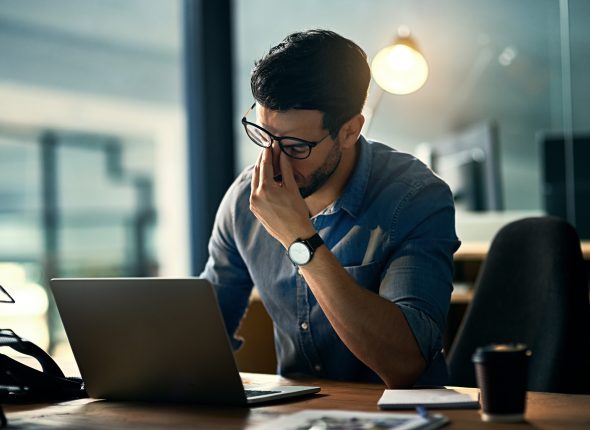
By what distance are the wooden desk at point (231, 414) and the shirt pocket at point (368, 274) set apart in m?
0.37

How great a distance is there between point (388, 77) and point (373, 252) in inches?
55.7

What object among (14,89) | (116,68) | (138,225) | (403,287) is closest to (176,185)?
(138,225)

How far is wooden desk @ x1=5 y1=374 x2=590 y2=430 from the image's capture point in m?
1.20

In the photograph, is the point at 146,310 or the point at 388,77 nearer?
the point at 146,310

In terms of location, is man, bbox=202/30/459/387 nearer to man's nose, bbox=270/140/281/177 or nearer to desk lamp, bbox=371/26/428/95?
man's nose, bbox=270/140/281/177

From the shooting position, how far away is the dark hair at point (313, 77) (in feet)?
5.83

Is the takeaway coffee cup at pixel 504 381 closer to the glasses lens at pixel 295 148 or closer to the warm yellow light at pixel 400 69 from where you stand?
the glasses lens at pixel 295 148

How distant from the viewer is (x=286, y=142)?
1.78 metres

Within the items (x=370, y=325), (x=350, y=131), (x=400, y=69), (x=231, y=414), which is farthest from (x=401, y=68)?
(x=231, y=414)

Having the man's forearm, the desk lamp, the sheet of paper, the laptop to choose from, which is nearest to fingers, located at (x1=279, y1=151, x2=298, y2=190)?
the man's forearm

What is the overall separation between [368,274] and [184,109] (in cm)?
221

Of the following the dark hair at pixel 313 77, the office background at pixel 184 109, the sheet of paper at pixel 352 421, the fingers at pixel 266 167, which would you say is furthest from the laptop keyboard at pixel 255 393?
the office background at pixel 184 109

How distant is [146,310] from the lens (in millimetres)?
1345

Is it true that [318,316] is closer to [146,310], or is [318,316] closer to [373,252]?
[373,252]
